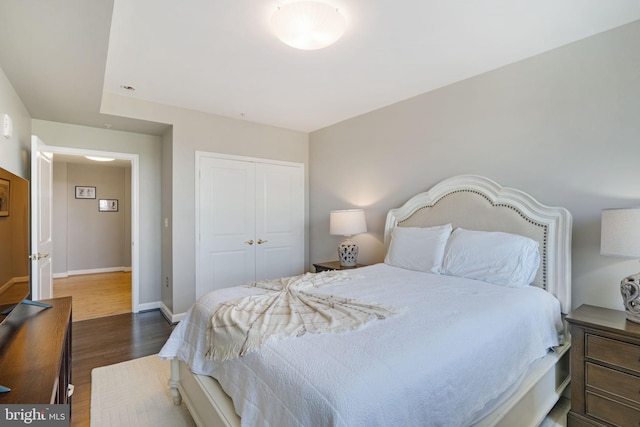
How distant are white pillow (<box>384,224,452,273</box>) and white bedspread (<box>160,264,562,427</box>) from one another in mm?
718

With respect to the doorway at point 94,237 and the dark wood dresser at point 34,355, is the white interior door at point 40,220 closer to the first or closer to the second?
the dark wood dresser at point 34,355

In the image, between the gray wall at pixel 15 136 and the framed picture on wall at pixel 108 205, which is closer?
the gray wall at pixel 15 136

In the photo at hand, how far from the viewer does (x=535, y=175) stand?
2.51 metres

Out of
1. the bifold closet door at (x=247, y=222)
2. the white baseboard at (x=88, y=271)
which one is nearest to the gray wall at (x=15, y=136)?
the bifold closet door at (x=247, y=222)

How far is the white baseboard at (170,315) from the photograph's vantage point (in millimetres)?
3699

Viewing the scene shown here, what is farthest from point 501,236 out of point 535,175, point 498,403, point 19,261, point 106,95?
point 106,95

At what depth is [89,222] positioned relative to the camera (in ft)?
22.5

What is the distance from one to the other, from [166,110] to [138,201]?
1293mm

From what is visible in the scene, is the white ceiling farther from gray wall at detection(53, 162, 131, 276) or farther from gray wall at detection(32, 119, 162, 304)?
gray wall at detection(53, 162, 131, 276)

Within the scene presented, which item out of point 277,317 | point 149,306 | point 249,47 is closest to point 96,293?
point 149,306

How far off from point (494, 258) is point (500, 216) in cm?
45

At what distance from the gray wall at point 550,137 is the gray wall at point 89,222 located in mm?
6265

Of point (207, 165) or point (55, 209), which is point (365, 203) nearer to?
point (207, 165)

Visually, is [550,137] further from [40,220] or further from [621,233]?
[40,220]
